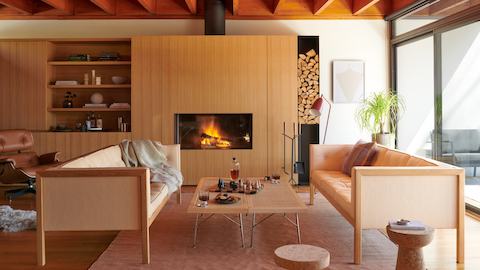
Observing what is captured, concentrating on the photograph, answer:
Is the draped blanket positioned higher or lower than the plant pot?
lower

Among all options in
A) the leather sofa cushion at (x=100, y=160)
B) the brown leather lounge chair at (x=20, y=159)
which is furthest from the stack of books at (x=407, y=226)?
the brown leather lounge chair at (x=20, y=159)

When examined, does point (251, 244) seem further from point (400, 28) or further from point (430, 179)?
point (400, 28)

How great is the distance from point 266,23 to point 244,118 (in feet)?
4.96

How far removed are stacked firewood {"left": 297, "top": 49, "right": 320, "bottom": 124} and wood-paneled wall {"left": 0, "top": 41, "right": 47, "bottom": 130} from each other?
144 inches

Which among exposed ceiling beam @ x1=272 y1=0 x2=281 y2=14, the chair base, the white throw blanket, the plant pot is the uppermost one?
exposed ceiling beam @ x1=272 y1=0 x2=281 y2=14

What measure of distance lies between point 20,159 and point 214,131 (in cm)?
259

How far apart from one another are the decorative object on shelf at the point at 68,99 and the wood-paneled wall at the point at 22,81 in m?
0.31

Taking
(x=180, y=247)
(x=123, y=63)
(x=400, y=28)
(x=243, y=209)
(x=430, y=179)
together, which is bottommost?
(x=180, y=247)

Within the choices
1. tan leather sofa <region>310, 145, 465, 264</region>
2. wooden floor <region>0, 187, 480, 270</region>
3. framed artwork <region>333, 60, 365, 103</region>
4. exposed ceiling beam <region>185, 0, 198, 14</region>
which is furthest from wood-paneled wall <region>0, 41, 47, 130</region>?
tan leather sofa <region>310, 145, 465, 264</region>

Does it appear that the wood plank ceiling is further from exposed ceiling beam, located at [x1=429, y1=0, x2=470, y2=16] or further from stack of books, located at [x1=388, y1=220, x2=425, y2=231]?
stack of books, located at [x1=388, y1=220, x2=425, y2=231]

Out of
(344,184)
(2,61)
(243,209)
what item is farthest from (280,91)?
(2,61)

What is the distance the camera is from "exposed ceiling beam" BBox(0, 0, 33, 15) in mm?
6284

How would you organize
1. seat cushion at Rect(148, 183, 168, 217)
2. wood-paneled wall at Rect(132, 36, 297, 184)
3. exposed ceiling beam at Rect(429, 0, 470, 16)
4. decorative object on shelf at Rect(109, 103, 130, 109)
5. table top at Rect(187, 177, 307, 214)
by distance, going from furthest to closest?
1. decorative object on shelf at Rect(109, 103, 130, 109)
2. wood-paneled wall at Rect(132, 36, 297, 184)
3. exposed ceiling beam at Rect(429, 0, 470, 16)
4. seat cushion at Rect(148, 183, 168, 217)
5. table top at Rect(187, 177, 307, 214)

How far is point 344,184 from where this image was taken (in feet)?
14.4
